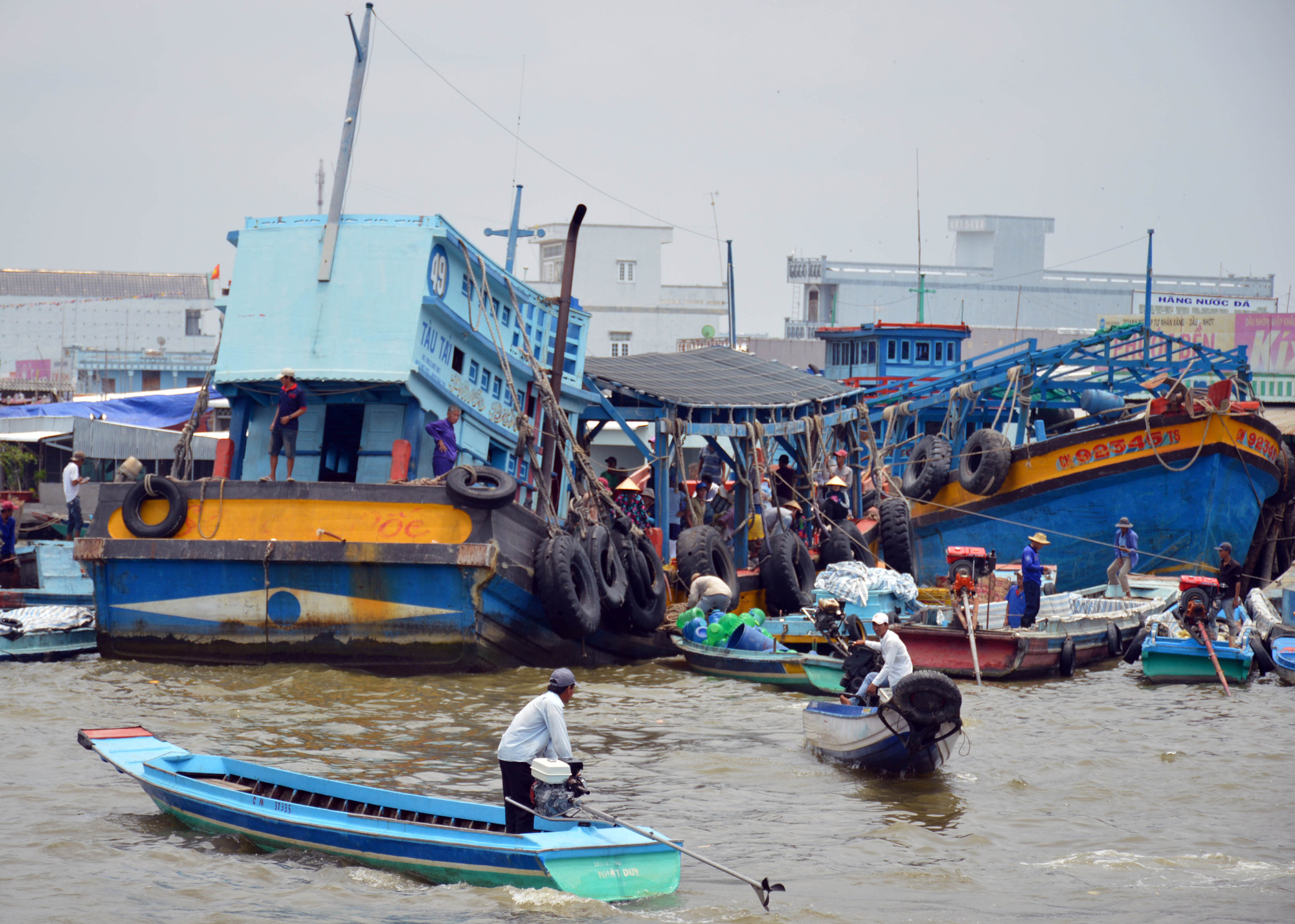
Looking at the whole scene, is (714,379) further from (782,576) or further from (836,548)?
(782,576)

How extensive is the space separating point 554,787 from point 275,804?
6.35 feet

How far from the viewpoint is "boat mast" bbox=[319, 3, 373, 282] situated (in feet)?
50.4

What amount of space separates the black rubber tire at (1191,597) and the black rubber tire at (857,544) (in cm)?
525

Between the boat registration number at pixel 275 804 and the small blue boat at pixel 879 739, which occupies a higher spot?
the small blue boat at pixel 879 739

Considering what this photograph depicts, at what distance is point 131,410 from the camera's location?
28047 millimetres

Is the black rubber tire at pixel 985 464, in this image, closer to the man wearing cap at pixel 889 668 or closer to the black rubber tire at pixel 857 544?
the black rubber tire at pixel 857 544

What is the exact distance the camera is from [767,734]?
13.4 metres

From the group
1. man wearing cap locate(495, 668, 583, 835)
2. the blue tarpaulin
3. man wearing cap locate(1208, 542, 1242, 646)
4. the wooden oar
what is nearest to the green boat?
the wooden oar

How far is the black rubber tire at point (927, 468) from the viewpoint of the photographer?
85.6 feet

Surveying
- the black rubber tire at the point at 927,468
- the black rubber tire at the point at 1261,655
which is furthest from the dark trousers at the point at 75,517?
the black rubber tire at the point at 1261,655

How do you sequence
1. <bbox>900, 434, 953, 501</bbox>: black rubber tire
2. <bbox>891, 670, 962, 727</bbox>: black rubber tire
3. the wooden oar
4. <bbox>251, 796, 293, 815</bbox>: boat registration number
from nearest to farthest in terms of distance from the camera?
<bbox>251, 796, 293, 815</bbox>: boat registration number
<bbox>891, 670, 962, 727</bbox>: black rubber tire
the wooden oar
<bbox>900, 434, 953, 501</bbox>: black rubber tire

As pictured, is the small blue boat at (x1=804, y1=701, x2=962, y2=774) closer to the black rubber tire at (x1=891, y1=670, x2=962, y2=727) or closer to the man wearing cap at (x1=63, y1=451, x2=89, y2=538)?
the black rubber tire at (x1=891, y1=670, x2=962, y2=727)

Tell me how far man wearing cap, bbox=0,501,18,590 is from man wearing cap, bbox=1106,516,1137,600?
59.6 feet

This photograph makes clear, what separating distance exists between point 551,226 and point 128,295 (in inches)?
760
